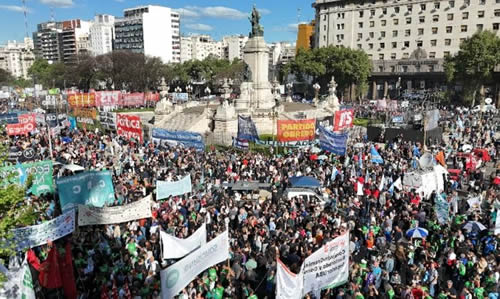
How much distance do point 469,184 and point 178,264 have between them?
599 inches

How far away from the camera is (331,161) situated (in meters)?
22.1

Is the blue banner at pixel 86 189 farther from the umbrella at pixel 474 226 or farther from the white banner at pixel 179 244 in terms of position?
the umbrella at pixel 474 226

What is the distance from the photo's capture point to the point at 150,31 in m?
134

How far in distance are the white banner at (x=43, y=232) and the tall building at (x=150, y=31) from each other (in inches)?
4900

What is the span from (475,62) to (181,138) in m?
40.1

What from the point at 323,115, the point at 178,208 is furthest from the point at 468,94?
the point at 178,208

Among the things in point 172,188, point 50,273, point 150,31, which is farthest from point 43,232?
point 150,31

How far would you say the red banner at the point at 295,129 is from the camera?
2192cm

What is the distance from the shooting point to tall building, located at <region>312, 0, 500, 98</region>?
196ft

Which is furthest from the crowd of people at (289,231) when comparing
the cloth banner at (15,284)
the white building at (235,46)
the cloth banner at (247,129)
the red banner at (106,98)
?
the white building at (235,46)

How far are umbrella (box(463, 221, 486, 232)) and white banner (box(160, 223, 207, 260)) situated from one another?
8.17m

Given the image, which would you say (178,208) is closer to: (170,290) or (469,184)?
(170,290)

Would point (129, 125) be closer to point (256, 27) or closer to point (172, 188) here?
point (172, 188)

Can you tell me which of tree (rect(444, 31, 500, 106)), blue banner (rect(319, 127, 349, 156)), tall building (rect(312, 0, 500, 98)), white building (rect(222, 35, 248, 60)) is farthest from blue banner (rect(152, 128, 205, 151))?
white building (rect(222, 35, 248, 60))
